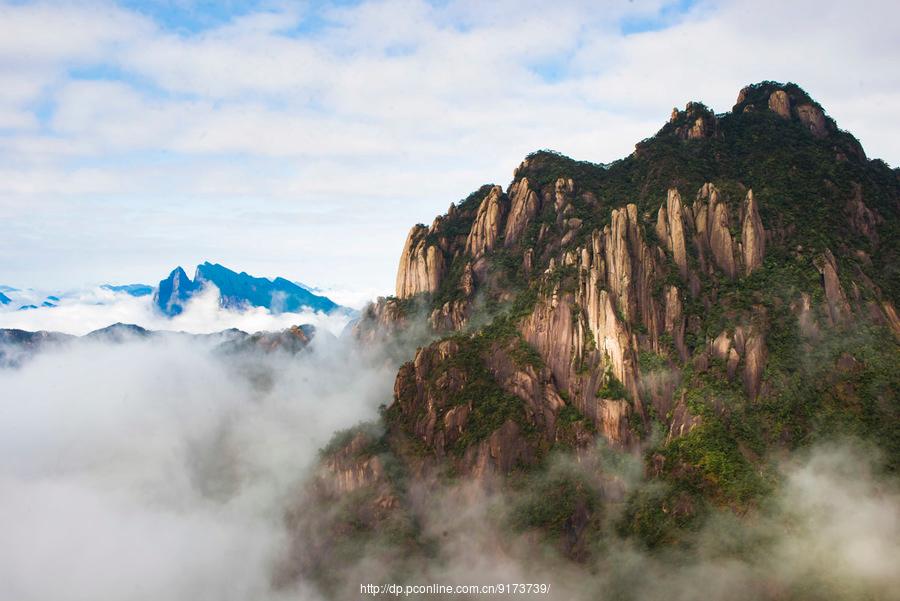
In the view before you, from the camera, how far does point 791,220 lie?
411ft

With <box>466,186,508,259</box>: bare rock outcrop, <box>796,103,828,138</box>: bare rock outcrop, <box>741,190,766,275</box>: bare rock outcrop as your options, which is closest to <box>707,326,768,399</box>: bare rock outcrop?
<box>741,190,766,275</box>: bare rock outcrop

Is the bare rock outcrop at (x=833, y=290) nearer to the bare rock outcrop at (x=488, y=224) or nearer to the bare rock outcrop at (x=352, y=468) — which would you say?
the bare rock outcrop at (x=488, y=224)

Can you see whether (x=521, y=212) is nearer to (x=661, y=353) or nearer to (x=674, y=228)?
(x=674, y=228)

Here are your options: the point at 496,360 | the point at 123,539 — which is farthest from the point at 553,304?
the point at 123,539

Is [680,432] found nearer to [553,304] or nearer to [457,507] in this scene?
[553,304]

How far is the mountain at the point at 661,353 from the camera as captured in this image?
107 m

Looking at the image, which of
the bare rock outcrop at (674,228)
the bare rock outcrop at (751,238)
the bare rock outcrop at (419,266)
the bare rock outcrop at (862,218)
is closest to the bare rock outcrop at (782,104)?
the bare rock outcrop at (862,218)

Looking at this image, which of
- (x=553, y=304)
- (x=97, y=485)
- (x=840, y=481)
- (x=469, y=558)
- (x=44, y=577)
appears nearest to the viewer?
(x=840, y=481)

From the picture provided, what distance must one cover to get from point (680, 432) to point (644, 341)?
58.4 feet

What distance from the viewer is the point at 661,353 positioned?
387 feet

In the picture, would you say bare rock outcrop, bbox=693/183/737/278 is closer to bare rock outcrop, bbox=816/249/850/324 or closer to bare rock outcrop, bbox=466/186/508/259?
bare rock outcrop, bbox=816/249/850/324

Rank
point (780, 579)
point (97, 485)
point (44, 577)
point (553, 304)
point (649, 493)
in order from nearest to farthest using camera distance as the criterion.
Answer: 1. point (780, 579)
2. point (649, 493)
3. point (553, 304)
4. point (44, 577)
5. point (97, 485)

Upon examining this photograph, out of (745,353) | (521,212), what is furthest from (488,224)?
(745,353)

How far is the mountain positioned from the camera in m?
107
